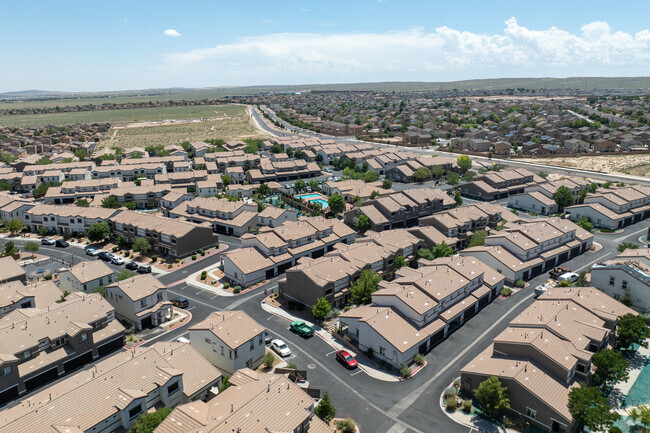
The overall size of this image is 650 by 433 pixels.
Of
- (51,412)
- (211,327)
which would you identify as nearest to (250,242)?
(211,327)

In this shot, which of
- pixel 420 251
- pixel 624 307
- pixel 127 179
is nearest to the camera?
pixel 624 307

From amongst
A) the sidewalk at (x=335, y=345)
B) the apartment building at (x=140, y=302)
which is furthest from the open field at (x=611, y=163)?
the apartment building at (x=140, y=302)

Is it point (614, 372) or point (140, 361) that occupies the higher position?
point (140, 361)

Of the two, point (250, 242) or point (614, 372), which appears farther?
point (250, 242)

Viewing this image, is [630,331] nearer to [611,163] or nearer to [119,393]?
[119,393]

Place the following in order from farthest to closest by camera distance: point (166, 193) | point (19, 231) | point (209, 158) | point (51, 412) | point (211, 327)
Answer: point (209, 158), point (166, 193), point (19, 231), point (211, 327), point (51, 412)

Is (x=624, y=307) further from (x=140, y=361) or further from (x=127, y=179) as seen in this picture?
(x=127, y=179)
